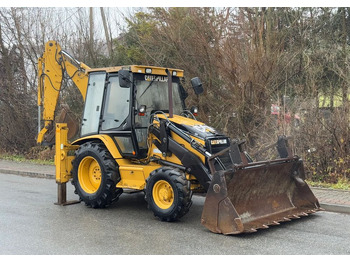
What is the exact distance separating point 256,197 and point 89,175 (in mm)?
3522

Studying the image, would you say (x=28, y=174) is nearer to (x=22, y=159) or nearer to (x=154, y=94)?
(x=22, y=159)

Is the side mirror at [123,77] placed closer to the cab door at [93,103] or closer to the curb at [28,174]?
the cab door at [93,103]

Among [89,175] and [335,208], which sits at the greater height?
[89,175]

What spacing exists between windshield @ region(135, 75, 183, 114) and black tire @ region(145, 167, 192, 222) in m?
1.60

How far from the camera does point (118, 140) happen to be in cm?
919

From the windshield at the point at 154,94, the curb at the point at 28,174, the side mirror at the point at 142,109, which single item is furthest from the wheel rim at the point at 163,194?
the curb at the point at 28,174

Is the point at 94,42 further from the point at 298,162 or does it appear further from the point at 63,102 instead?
the point at 298,162

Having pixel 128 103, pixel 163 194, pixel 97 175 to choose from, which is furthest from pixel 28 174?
pixel 163 194

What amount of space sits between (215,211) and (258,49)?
6.71 metres

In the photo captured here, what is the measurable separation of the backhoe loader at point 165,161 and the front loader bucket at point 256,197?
15 mm

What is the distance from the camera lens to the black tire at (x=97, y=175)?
29.2ft

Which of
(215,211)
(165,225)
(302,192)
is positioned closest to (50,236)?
(165,225)

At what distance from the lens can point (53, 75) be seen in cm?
1083

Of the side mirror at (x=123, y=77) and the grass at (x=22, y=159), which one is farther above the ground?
the side mirror at (x=123, y=77)
